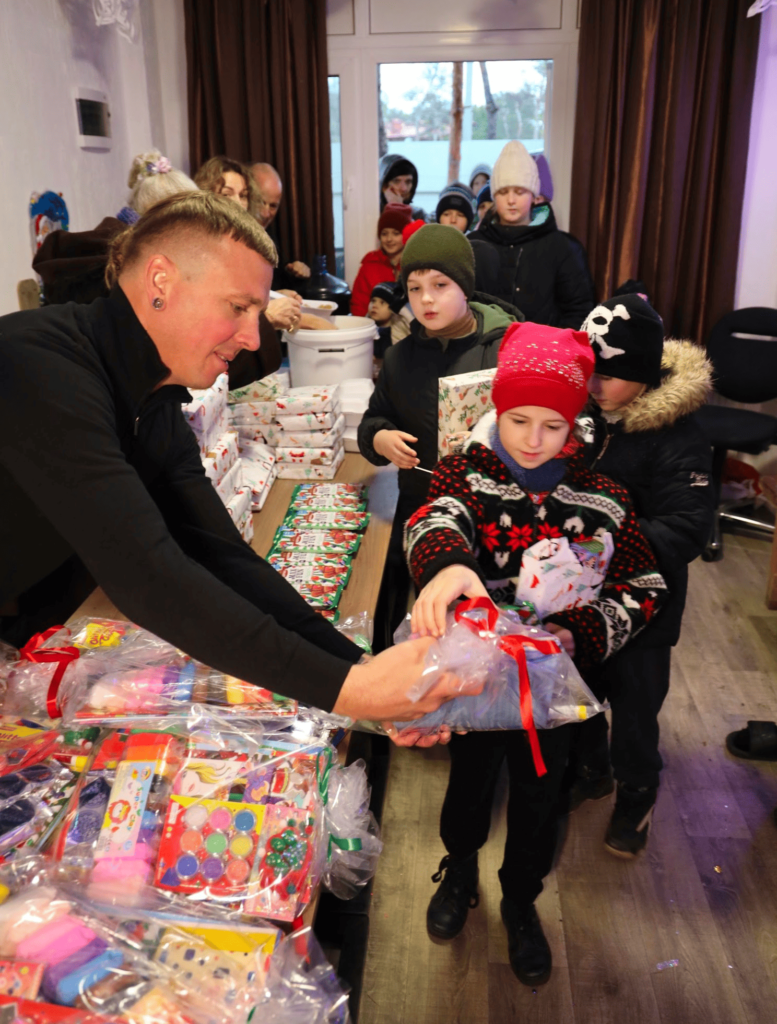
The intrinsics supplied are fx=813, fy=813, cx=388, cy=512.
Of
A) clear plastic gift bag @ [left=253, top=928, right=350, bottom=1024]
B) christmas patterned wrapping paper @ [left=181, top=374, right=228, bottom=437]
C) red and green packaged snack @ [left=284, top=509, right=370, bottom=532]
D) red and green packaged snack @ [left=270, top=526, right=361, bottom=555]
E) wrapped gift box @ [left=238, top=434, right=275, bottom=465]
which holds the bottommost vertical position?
clear plastic gift bag @ [left=253, top=928, right=350, bottom=1024]

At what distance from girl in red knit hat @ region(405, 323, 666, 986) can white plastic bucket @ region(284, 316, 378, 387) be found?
1.26 m

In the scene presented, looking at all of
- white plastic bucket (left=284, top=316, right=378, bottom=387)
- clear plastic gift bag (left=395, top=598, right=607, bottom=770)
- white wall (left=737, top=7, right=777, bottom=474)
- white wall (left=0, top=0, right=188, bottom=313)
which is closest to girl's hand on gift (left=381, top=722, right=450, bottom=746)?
clear plastic gift bag (left=395, top=598, right=607, bottom=770)

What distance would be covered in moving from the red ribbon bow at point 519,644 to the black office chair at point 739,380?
2.82 m

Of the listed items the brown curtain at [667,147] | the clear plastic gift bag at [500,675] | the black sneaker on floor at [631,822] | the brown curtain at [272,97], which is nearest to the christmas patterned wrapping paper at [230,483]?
the clear plastic gift bag at [500,675]

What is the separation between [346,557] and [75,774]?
1011 millimetres

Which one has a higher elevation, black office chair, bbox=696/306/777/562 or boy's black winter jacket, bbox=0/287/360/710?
boy's black winter jacket, bbox=0/287/360/710

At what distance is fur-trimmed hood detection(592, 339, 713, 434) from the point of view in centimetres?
185

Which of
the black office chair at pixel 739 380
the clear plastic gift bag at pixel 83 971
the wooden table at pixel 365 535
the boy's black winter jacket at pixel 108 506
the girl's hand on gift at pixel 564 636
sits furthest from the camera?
the black office chair at pixel 739 380

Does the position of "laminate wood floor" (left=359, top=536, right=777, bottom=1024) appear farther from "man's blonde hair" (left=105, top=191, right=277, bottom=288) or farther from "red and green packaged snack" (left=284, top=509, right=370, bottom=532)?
"man's blonde hair" (left=105, top=191, right=277, bottom=288)

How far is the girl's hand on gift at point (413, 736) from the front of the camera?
4.29 ft

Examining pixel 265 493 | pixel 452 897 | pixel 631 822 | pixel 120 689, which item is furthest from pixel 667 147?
pixel 120 689

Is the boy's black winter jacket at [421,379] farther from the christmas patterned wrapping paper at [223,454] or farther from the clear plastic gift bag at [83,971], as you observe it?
the clear plastic gift bag at [83,971]

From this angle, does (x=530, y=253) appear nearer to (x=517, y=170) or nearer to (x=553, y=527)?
(x=517, y=170)

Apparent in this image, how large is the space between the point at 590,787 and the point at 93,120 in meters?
3.27
